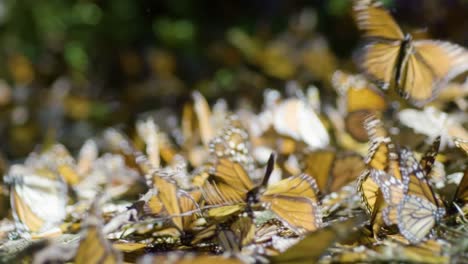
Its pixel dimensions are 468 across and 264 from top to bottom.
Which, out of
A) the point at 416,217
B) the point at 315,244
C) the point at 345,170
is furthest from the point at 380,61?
the point at 315,244

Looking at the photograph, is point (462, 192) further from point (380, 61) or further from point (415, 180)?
point (380, 61)

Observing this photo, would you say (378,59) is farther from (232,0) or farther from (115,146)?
(232,0)

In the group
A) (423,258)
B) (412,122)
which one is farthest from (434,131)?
(423,258)

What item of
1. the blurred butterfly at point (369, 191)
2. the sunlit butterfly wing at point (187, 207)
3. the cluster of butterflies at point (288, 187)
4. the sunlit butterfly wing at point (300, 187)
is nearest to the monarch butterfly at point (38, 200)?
the cluster of butterflies at point (288, 187)

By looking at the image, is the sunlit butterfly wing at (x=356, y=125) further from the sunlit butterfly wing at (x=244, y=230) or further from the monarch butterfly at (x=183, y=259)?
the monarch butterfly at (x=183, y=259)

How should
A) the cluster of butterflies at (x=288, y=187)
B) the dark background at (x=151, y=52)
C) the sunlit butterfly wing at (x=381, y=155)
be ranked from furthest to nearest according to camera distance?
the dark background at (x=151, y=52)
the sunlit butterfly wing at (x=381, y=155)
the cluster of butterflies at (x=288, y=187)

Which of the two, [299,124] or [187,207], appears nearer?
[187,207]
